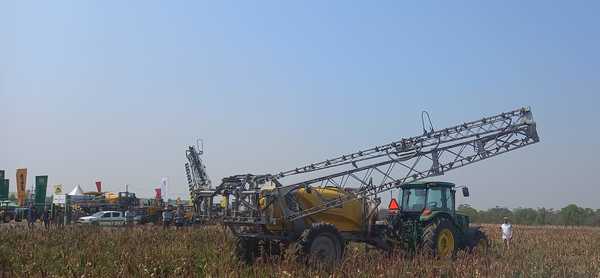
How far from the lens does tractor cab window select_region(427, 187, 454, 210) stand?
16.5m

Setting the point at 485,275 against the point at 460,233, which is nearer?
the point at 485,275

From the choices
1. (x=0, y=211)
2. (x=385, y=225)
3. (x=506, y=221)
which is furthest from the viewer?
(x=0, y=211)

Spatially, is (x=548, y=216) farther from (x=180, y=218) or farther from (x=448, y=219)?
(x=448, y=219)

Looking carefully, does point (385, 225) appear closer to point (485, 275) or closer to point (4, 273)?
point (485, 275)

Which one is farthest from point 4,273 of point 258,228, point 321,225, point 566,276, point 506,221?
point 506,221

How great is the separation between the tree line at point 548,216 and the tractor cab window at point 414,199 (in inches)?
2033

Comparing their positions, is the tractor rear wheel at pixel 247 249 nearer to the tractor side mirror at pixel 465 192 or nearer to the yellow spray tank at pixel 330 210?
the yellow spray tank at pixel 330 210

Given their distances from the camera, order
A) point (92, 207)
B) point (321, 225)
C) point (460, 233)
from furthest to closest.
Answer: point (92, 207), point (460, 233), point (321, 225)

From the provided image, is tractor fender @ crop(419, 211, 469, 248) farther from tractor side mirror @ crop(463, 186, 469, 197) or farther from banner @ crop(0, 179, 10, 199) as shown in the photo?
banner @ crop(0, 179, 10, 199)

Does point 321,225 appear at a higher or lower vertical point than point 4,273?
higher

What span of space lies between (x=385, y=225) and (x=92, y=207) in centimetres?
3195

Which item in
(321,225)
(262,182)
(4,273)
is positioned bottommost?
(4,273)

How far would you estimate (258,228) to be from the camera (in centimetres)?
1345

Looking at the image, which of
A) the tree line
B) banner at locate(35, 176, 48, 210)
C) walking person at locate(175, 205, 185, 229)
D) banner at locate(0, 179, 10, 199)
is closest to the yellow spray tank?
walking person at locate(175, 205, 185, 229)
